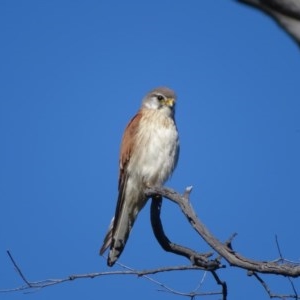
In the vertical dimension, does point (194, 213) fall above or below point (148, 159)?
below

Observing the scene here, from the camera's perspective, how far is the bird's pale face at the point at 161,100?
5.40 meters

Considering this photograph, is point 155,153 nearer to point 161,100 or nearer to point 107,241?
point 161,100

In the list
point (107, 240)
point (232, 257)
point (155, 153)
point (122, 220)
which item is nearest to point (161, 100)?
point (155, 153)

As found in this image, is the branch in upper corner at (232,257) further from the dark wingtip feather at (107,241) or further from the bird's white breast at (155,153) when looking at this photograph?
the bird's white breast at (155,153)

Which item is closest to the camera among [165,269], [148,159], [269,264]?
[269,264]

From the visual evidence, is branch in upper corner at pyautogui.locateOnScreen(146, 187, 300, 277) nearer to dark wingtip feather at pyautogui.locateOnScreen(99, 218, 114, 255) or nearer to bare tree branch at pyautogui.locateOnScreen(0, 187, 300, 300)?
bare tree branch at pyautogui.locateOnScreen(0, 187, 300, 300)

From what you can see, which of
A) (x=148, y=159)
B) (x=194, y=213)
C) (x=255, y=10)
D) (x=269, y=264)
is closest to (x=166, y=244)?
(x=194, y=213)

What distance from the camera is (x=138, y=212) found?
16.8 ft

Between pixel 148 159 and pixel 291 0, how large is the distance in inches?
165

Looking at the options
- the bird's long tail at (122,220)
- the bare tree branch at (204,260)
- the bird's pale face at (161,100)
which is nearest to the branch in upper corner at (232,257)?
the bare tree branch at (204,260)

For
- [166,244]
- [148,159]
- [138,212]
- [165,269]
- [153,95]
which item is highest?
[153,95]

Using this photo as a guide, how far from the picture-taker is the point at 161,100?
217 inches

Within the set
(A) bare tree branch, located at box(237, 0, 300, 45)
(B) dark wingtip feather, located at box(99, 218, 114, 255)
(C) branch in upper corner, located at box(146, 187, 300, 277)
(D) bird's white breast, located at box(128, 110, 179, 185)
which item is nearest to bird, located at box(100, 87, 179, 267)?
(D) bird's white breast, located at box(128, 110, 179, 185)

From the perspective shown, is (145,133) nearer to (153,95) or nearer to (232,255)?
(153,95)
